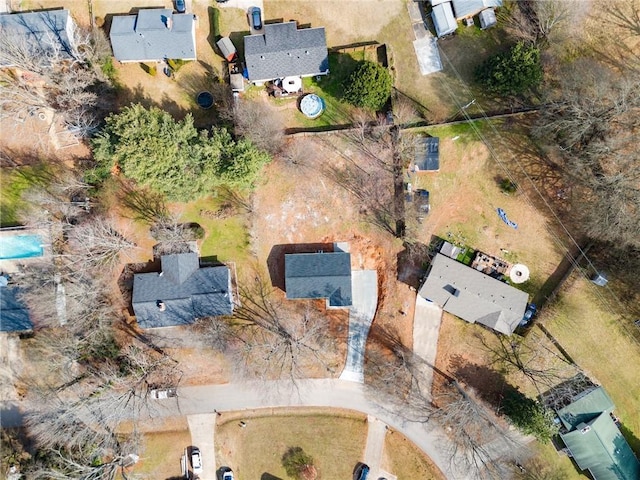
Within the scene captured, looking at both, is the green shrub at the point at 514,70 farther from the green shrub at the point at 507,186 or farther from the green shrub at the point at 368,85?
the green shrub at the point at 368,85

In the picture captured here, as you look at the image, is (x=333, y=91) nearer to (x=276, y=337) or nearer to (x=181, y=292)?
(x=181, y=292)

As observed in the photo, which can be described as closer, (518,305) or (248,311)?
(518,305)

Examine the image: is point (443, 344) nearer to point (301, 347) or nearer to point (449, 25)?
point (301, 347)

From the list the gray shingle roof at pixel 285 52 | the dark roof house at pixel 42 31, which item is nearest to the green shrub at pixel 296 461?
the gray shingle roof at pixel 285 52

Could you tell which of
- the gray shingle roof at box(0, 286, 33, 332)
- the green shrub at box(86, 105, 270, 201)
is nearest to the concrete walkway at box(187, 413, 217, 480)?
the gray shingle roof at box(0, 286, 33, 332)

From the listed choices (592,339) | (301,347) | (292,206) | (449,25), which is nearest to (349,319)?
(301,347)

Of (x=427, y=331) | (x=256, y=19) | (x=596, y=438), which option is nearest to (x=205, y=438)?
(x=427, y=331)
